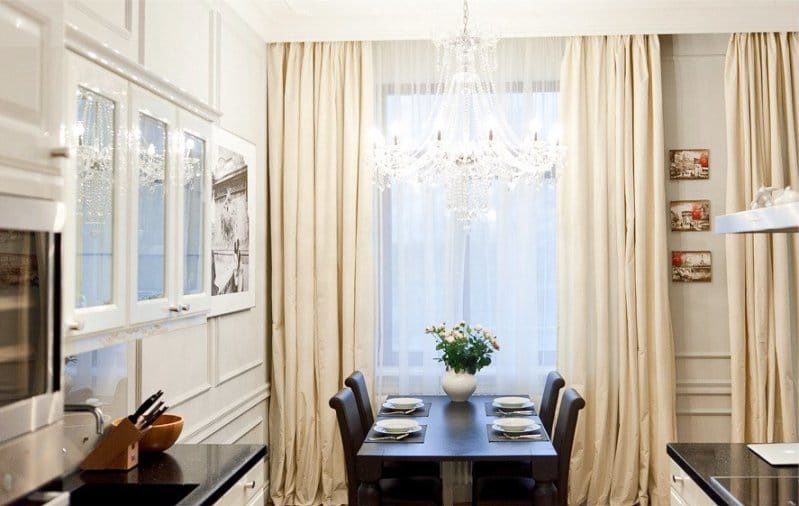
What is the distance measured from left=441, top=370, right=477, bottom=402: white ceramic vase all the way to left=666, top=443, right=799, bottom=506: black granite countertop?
1.47m

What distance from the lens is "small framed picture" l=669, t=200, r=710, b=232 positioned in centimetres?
442

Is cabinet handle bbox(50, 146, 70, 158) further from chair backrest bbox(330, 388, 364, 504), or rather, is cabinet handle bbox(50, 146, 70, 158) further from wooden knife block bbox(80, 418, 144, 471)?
chair backrest bbox(330, 388, 364, 504)

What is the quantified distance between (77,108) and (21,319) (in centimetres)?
68

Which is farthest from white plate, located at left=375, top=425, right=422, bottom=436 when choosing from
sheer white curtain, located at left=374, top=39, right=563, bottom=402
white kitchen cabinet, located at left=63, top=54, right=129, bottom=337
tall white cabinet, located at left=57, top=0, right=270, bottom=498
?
white kitchen cabinet, located at left=63, top=54, right=129, bottom=337

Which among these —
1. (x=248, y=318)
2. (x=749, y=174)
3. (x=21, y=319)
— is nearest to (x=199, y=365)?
(x=248, y=318)

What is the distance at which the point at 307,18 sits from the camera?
445 centimetres

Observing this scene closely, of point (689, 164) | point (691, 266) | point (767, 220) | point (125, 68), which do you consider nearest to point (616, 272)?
point (691, 266)

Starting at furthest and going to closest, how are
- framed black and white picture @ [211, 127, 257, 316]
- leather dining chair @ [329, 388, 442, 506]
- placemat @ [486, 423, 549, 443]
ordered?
framed black and white picture @ [211, 127, 257, 316]
leather dining chair @ [329, 388, 442, 506]
placemat @ [486, 423, 549, 443]

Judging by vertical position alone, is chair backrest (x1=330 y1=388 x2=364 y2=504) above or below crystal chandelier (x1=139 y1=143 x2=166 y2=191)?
below

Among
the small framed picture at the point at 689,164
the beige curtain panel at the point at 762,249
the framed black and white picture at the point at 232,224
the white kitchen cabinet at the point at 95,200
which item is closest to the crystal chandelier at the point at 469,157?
the framed black and white picture at the point at 232,224

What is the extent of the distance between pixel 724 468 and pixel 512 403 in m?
1.63

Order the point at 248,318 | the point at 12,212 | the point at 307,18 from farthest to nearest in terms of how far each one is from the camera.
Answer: the point at 307,18 → the point at 248,318 → the point at 12,212

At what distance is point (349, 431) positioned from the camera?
3.34 m

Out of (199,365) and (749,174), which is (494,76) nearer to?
(749,174)
